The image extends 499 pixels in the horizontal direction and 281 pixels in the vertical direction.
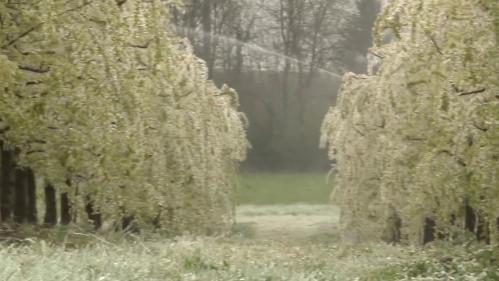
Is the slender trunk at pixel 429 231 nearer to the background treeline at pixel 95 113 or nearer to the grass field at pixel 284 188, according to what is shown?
the background treeline at pixel 95 113

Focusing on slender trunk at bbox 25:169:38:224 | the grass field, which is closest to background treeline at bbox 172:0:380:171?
the grass field

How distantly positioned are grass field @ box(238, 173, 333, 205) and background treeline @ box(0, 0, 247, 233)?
17.1m

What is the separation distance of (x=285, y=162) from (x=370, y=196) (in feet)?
49.2

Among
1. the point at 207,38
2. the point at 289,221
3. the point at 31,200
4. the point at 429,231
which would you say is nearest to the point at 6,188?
the point at 31,200

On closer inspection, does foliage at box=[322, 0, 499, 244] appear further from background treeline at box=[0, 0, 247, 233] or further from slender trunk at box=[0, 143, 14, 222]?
slender trunk at box=[0, 143, 14, 222]

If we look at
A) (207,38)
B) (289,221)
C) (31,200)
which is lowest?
(289,221)

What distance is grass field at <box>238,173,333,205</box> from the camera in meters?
30.0

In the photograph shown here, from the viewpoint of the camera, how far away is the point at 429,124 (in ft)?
34.6

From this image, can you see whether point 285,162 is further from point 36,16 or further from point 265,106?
point 36,16

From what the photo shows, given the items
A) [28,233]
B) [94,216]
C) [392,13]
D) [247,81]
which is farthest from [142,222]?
[247,81]

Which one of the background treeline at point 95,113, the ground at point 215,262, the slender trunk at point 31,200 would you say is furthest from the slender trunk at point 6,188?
the ground at point 215,262

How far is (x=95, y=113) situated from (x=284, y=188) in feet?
71.4

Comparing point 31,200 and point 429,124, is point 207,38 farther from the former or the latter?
point 429,124

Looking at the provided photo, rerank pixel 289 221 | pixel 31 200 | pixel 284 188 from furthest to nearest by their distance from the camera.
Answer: pixel 284 188
pixel 289 221
pixel 31 200
